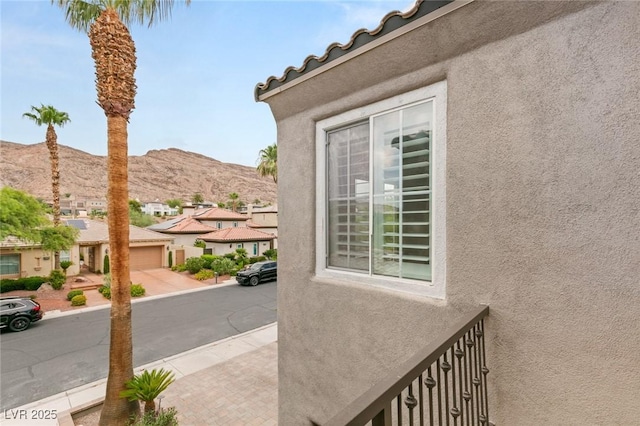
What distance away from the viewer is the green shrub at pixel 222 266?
23.4 m

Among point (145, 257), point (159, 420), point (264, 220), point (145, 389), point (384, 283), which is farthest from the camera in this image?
point (264, 220)

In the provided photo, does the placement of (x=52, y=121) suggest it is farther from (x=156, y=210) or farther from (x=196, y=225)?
(x=156, y=210)

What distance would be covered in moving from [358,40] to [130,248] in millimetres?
28922

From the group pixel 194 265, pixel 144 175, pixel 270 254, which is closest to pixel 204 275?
pixel 194 265

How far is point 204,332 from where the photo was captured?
12.5m

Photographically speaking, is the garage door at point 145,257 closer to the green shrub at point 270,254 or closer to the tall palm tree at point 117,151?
the green shrub at point 270,254

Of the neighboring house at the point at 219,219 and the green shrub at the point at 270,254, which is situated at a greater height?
the neighboring house at the point at 219,219

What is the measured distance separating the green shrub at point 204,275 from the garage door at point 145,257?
623 cm

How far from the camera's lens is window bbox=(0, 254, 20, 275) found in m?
18.4

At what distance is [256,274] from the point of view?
68.8 feet

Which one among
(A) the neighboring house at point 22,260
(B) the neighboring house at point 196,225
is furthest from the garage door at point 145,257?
(A) the neighboring house at point 22,260

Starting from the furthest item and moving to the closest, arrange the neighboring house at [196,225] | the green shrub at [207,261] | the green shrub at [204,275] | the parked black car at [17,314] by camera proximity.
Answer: the neighboring house at [196,225]
the green shrub at [207,261]
the green shrub at [204,275]
the parked black car at [17,314]

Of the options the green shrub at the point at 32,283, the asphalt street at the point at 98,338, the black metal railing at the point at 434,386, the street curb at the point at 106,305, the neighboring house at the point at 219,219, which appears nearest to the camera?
the black metal railing at the point at 434,386

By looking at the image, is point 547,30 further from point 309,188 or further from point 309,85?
point 309,188
